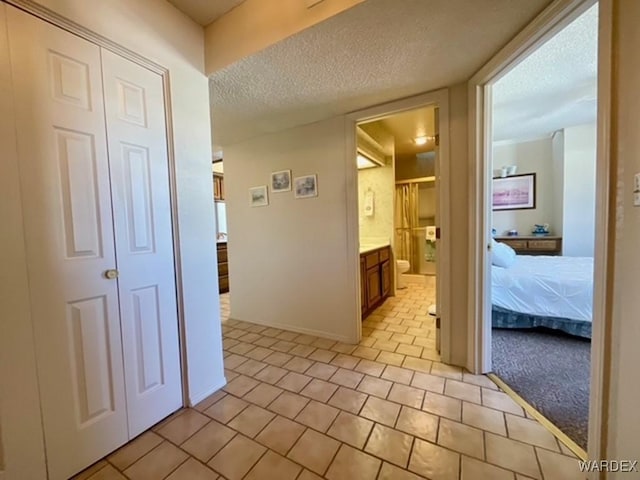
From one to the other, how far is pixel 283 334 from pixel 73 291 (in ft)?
6.34

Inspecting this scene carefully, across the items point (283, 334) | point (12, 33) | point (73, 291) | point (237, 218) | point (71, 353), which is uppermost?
point (12, 33)

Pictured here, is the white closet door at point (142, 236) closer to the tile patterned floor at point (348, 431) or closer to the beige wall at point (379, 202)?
the tile patterned floor at point (348, 431)

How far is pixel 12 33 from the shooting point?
1.09 metres

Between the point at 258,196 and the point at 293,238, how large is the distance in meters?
0.65

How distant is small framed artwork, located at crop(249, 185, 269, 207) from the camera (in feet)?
9.84

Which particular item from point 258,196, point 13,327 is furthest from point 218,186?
point 13,327

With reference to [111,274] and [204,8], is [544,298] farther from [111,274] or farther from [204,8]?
[204,8]

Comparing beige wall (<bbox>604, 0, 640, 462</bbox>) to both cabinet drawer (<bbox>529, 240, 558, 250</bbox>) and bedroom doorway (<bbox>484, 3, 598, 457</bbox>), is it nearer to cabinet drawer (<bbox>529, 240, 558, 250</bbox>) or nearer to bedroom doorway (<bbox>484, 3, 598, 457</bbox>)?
bedroom doorway (<bbox>484, 3, 598, 457</bbox>)

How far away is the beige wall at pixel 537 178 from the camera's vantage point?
4598 millimetres

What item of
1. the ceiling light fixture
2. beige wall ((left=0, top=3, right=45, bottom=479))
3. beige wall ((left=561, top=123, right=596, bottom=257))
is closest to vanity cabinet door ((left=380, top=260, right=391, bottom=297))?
the ceiling light fixture

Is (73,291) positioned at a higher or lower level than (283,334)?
higher

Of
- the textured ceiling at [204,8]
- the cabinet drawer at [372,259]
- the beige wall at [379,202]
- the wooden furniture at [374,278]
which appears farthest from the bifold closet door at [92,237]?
the beige wall at [379,202]

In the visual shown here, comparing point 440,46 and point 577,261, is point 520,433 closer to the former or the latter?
point 440,46

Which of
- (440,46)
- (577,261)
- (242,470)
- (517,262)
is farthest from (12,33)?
(577,261)
